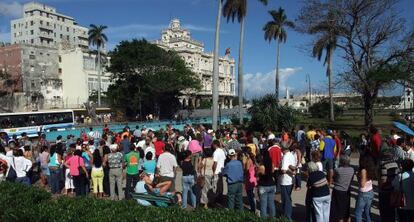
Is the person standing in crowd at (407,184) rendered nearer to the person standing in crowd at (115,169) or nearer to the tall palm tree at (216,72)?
the person standing in crowd at (115,169)

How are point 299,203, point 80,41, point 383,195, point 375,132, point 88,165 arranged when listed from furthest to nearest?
point 80,41
point 88,165
point 375,132
point 299,203
point 383,195

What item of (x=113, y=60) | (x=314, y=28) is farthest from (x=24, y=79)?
(x=314, y=28)

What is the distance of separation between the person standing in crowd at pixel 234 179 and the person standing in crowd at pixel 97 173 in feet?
13.2

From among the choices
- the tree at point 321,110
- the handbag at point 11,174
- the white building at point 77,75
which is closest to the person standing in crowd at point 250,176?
the handbag at point 11,174

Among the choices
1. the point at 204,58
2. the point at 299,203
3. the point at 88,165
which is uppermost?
the point at 204,58

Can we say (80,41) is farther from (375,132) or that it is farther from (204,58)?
(375,132)

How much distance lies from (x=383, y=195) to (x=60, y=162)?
8.97 m

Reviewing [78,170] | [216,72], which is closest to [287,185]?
[78,170]

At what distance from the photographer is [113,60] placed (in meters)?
58.0

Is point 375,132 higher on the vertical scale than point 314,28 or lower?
lower

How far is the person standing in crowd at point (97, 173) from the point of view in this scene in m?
10.8

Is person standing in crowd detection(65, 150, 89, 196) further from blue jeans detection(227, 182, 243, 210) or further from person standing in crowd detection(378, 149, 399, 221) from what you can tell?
person standing in crowd detection(378, 149, 399, 221)

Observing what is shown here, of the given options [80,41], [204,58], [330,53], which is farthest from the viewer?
[80,41]

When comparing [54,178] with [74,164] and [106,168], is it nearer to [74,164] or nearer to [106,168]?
[74,164]
